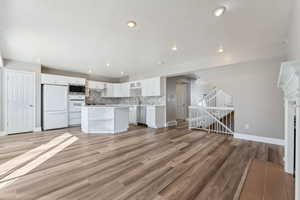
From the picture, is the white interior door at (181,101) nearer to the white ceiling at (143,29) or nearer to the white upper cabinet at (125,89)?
the white upper cabinet at (125,89)

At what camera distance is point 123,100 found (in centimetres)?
789

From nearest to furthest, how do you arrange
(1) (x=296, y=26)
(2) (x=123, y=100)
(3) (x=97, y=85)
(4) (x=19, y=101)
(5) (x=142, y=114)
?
1. (1) (x=296, y=26)
2. (4) (x=19, y=101)
3. (5) (x=142, y=114)
4. (3) (x=97, y=85)
5. (2) (x=123, y=100)

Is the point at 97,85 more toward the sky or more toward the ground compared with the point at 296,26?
more toward the ground

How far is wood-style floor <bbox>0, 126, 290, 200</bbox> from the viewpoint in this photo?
1.61 meters

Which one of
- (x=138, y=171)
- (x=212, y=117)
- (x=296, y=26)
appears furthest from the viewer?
(x=212, y=117)

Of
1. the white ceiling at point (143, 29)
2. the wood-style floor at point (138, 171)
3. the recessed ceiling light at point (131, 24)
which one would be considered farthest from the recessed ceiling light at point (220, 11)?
the wood-style floor at point (138, 171)

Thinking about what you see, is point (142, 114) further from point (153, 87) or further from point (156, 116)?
point (153, 87)

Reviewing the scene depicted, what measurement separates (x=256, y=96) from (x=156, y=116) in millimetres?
3385

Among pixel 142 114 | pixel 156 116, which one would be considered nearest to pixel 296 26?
pixel 156 116

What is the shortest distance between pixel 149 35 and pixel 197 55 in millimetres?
1978

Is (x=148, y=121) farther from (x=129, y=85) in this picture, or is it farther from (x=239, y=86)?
(x=239, y=86)

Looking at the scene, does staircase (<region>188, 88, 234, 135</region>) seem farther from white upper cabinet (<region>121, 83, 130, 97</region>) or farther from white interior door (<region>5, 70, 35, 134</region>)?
white interior door (<region>5, 70, 35, 134</region>)

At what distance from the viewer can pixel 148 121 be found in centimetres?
587

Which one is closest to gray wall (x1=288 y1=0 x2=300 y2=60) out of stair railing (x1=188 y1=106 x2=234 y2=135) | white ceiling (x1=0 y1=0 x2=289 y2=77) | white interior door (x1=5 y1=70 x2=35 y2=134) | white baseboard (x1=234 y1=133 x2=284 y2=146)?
white ceiling (x1=0 y1=0 x2=289 y2=77)
